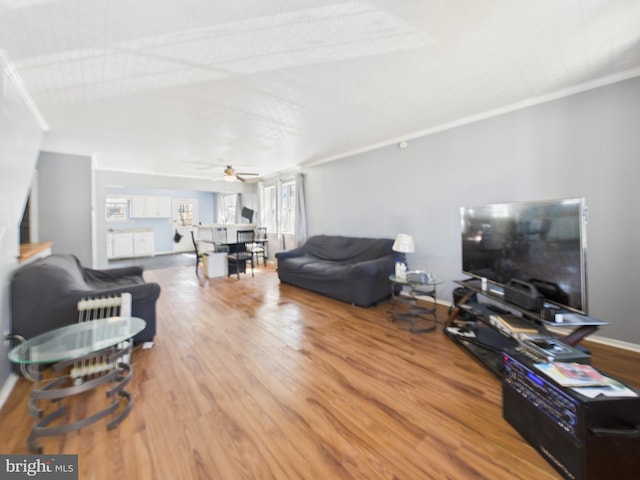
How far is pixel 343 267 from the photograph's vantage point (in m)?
3.91

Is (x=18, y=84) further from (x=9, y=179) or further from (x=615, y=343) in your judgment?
(x=615, y=343)

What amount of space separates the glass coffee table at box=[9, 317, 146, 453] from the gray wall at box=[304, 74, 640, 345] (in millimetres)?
3628

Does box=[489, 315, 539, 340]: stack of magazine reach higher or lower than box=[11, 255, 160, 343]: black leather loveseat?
lower

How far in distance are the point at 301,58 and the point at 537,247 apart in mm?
2368

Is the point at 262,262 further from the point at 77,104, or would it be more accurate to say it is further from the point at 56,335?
the point at 56,335

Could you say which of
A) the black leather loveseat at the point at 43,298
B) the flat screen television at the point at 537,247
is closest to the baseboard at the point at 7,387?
the black leather loveseat at the point at 43,298

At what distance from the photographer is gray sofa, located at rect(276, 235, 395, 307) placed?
3.46 m

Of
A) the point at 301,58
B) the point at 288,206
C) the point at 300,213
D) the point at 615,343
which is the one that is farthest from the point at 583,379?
the point at 288,206

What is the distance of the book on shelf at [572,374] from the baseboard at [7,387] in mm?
3331

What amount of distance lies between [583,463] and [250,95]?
343cm

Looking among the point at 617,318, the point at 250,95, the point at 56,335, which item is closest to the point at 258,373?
the point at 56,335

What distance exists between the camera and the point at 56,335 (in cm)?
169

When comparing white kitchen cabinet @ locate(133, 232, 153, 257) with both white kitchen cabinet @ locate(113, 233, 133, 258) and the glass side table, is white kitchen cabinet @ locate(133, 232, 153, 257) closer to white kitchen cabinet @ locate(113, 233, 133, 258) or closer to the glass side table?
white kitchen cabinet @ locate(113, 233, 133, 258)

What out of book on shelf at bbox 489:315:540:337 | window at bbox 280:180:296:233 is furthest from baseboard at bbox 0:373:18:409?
window at bbox 280:180:296:233
